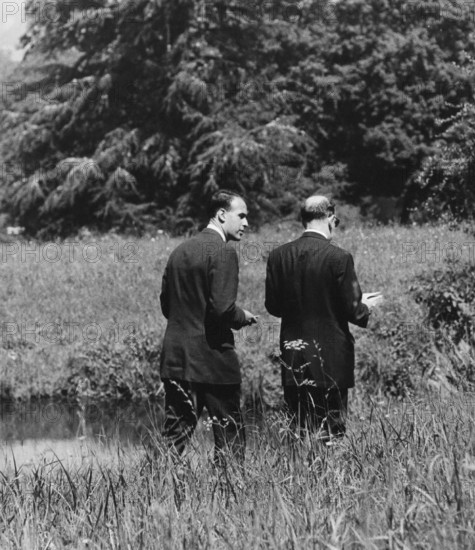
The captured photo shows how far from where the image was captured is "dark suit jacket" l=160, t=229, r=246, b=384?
5.38 meters

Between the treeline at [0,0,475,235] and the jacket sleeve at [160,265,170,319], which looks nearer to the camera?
the jacket sleeve at [160,265,170,319]

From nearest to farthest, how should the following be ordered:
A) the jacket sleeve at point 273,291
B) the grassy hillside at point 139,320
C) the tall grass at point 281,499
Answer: the tall grass at point 281,499 < the jacket sleeve at point 273,291 < the grassy hillside at point 139,320

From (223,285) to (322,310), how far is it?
1.68 ft

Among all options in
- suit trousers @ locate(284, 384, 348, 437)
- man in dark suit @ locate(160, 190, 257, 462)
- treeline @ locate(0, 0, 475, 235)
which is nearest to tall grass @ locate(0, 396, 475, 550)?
suit trousers @ locate(284, 384, 348, 437)

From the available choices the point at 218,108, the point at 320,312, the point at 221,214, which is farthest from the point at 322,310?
the point at 218,108

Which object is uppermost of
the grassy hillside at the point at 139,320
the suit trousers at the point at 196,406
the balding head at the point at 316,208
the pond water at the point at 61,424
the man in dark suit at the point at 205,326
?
the balding head at the point at 316,208

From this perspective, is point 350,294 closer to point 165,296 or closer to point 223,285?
point 223,285

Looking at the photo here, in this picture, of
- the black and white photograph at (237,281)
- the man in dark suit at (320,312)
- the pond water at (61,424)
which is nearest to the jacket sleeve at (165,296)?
the black and white photograph at (237,281)

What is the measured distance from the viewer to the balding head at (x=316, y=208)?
212 inches

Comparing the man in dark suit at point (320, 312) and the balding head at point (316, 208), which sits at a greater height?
the balding head at point (316, 208)

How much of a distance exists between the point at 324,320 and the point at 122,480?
1577 millimetres

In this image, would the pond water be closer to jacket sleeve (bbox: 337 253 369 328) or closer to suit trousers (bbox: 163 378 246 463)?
suit trousers (bbox: 163 378 246 463)

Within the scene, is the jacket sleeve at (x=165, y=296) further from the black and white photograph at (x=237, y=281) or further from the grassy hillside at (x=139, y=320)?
the grassy hillside at (x=139, y=320)

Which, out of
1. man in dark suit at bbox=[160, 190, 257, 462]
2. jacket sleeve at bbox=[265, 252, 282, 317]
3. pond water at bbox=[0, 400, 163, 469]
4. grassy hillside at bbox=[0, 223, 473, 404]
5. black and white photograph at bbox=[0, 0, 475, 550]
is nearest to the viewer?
black and white photograph at bbox=[0, 0, 475, 550]
